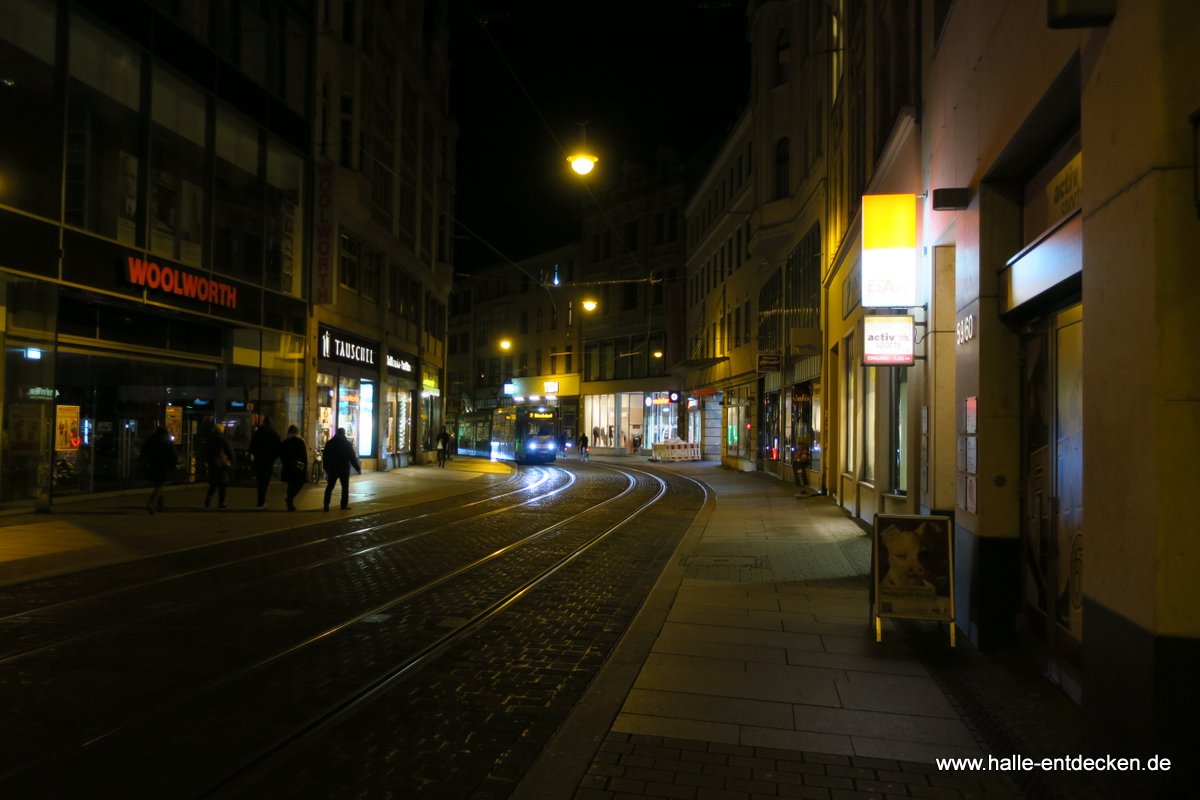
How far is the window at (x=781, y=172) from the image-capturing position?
28.5 metres

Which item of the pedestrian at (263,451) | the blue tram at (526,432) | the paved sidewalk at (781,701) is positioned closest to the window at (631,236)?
the blue tram at (526,432)

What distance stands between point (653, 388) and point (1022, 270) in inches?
1930

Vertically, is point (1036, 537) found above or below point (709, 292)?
below

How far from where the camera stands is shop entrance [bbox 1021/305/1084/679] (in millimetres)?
6117

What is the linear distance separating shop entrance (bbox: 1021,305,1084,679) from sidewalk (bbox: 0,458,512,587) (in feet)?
33.4

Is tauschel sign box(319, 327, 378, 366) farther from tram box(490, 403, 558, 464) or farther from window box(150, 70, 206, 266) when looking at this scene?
tram box(490, 403, 558, 464)

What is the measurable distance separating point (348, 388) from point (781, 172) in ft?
52.6

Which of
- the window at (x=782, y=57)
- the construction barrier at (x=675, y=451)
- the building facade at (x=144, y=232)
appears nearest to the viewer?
the building facade at (x=144, y=232)

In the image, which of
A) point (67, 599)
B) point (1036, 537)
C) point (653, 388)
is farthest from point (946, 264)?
point (653, 388)

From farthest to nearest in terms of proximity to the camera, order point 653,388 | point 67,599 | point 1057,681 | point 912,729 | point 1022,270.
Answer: point 653,388
point 67,599
point 1022,270
point 1057,681
point 912,729

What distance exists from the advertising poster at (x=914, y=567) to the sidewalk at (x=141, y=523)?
9.05 meters

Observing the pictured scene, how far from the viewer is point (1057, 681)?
20.6 feet

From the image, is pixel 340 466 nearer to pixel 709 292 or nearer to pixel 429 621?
pixel 429 621

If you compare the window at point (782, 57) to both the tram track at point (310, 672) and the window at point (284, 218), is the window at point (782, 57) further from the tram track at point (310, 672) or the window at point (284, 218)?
the tram track at point (310, 672)
